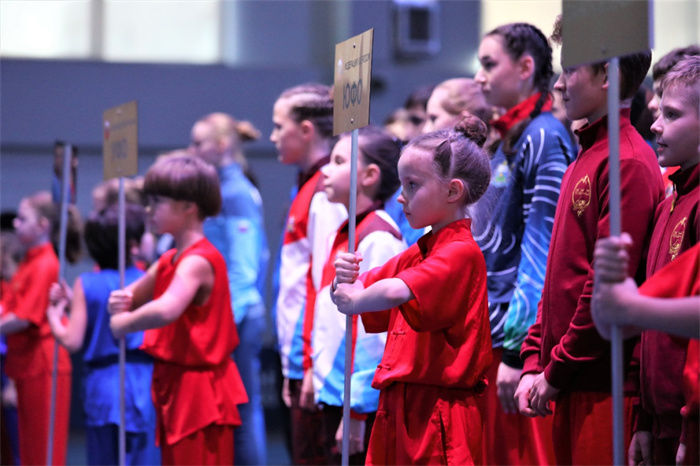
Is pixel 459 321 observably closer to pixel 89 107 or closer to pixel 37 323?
pixel 37 323

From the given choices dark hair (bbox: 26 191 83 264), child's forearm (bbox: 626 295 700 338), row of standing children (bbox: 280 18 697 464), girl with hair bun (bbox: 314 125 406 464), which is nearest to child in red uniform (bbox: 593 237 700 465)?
child's forearm (bbox: 626 295 700 338)

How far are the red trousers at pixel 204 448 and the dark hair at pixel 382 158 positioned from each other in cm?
100

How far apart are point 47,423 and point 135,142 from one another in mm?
1746

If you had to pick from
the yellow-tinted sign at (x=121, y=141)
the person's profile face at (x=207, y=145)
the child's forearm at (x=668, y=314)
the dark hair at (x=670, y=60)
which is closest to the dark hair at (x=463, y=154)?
the dark hair at (x=670, y=60)

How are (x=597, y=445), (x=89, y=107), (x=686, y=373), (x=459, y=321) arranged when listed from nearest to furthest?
(x=686, y=373) → (x=597, y=445) → (x=459, y=321) → (x=89, y=107)

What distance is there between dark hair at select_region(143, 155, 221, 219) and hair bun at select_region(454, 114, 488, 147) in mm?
1230

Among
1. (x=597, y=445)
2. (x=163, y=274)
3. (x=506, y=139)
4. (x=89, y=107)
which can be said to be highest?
(x=89, y=107)

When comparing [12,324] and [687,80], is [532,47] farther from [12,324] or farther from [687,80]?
[12,324]

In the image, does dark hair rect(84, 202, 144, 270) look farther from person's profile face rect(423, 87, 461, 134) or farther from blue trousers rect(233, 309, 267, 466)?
person's profile face rect(423, 87, 461, 134)

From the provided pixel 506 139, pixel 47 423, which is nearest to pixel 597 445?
pixel 506 139

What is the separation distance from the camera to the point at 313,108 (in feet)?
11.9

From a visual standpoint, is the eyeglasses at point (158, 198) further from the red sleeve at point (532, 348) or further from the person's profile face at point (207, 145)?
the red sleeve at point (532, 348)

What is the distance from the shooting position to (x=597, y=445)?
2049 mm

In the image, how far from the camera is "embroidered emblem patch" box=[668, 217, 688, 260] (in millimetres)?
1845
